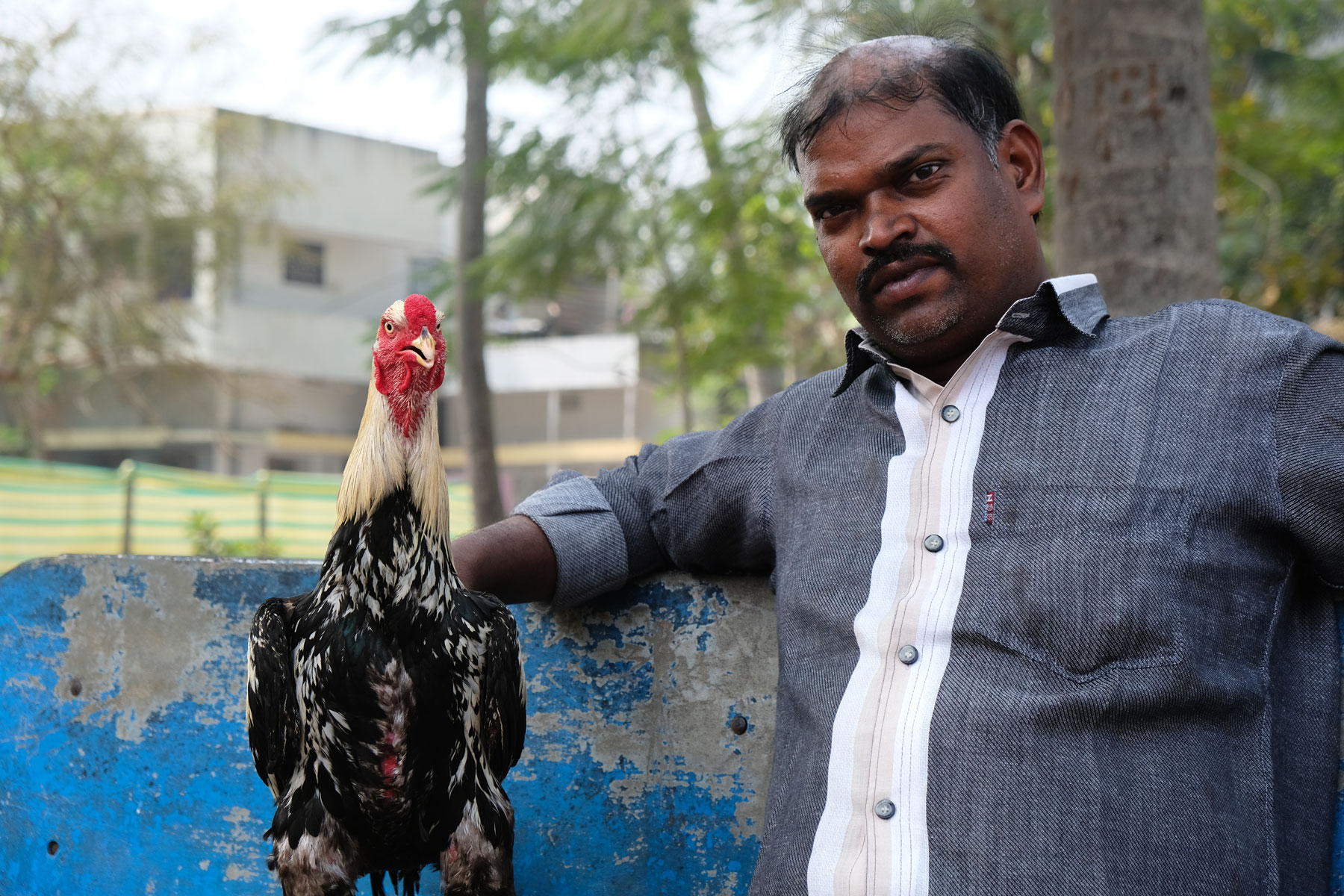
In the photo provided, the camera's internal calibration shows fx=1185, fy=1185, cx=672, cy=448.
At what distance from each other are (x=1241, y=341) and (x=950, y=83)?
2.33ft

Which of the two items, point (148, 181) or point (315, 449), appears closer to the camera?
point (148, 181)

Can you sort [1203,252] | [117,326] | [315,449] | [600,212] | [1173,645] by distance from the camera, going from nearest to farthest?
[1173,645] → [1203,252] → [600,212] → [117,326] → [315,449]

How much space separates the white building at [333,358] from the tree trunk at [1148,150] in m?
17.4

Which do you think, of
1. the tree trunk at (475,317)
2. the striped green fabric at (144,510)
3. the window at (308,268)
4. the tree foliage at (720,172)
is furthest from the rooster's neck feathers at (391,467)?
the window at (308,268)

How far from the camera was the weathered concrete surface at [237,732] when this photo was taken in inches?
104

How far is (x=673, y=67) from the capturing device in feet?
30.5

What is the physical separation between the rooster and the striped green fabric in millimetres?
11224

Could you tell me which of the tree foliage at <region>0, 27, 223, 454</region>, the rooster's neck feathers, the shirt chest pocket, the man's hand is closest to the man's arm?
the man's hand

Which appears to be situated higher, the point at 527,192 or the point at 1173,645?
the point at 527,192

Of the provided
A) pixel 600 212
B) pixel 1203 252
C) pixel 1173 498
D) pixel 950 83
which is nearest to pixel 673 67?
pixel 600 212

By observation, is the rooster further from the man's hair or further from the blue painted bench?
the man's hair

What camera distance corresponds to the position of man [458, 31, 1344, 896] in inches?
72.8

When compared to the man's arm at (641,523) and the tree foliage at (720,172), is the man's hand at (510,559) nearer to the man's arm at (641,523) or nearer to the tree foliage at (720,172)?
the man's arm at (641,523)

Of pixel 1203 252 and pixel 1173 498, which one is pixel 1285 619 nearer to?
pixel 1173 498
